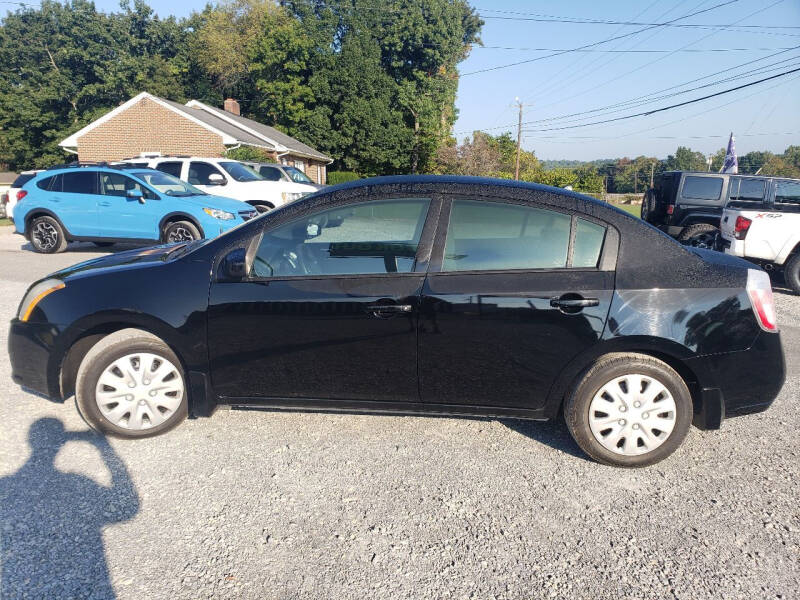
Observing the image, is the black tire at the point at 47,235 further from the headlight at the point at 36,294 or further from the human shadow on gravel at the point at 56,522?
the human shadow on gravel at the point at 56,522

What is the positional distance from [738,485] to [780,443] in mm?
766

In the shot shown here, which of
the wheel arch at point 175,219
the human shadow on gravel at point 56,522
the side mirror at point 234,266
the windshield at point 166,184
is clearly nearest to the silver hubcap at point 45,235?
the windshield at point 166,184

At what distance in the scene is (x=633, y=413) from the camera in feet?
10.3

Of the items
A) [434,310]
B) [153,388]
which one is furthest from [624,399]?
[153,388]

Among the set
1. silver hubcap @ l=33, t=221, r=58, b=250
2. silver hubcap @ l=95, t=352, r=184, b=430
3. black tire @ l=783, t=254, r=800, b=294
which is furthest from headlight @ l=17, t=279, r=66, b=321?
black tire @ l=783, t=254, r=800, b=294

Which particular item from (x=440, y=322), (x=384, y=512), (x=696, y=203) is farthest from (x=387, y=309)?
(x=696, y=203)

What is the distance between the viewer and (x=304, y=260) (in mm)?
3373

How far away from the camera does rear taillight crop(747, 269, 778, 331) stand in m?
3.14

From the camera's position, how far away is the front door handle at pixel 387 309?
310cm

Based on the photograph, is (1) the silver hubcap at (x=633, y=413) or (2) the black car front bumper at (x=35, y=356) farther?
(2) the black car front bumper at (x=35, y=356)

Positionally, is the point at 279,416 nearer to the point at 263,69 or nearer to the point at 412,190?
the point at 412,190

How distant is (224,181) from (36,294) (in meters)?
10.7

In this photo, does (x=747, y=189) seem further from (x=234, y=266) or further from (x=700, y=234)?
(x=234, y=266)

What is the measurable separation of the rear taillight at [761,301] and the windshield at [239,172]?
43.5 ft
